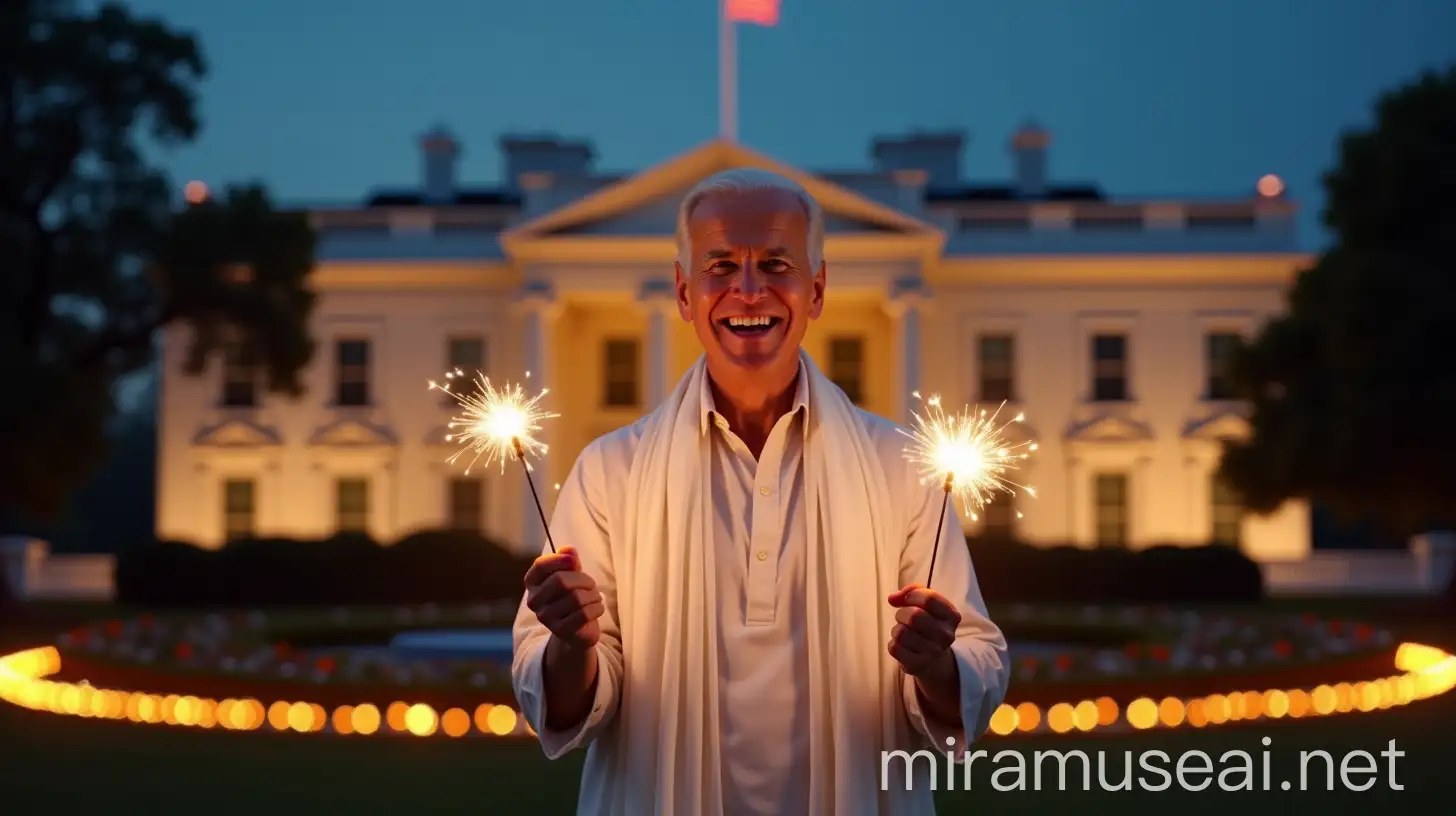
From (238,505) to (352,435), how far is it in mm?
3203

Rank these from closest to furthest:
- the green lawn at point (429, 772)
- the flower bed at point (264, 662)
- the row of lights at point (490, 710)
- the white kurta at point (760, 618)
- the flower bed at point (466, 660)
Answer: the white kurta at point (760, 618), the green lawn at point (429, 772), the row of lights at point (490, 710), the flower bed at point (264, 662), the flower bed at point (466, 660)

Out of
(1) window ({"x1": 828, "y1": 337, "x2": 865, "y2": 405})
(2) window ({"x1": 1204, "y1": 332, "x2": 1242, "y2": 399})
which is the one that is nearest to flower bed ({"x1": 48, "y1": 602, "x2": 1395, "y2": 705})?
(1) window ({"x1": 828, "y1": 337, "x2": 865, "y2": 405})

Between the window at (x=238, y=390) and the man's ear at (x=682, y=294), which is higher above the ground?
the window at (x=238, y=390)

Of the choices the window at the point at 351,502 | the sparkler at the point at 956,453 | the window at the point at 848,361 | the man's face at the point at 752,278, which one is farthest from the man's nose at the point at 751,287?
the window at the point at 351,502

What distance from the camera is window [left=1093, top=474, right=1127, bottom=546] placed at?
→ 1451 inches

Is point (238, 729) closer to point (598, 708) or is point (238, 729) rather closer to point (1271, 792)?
point (1271, 792)

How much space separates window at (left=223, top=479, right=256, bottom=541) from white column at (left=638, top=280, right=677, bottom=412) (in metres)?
10.2

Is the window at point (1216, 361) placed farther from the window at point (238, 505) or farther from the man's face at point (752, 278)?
the man's face at point (752, 278)

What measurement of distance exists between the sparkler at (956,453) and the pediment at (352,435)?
3474 centimetres

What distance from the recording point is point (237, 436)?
3678 cm

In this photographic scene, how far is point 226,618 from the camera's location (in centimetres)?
1788

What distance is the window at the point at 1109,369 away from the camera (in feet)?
122

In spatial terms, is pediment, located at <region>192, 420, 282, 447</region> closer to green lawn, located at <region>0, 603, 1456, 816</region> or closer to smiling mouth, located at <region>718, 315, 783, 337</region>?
green lawn, located at <region>0, 603, 1456, 816</region>

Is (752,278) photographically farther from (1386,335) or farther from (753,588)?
(1386,335)
